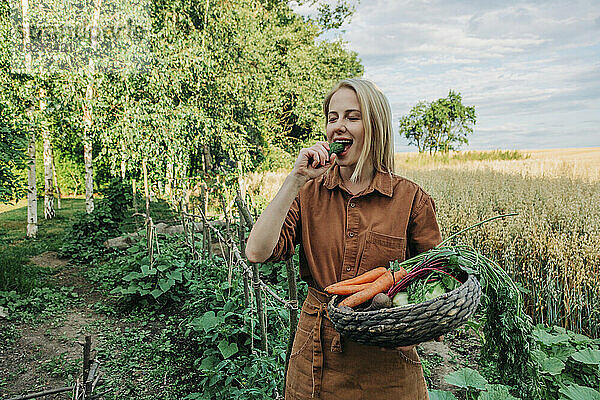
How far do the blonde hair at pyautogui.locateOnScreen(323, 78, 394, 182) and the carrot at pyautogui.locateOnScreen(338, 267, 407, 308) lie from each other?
1.24 ft

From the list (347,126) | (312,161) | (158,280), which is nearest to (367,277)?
(312,161)

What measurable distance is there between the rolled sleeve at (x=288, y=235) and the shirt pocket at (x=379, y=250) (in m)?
0.25

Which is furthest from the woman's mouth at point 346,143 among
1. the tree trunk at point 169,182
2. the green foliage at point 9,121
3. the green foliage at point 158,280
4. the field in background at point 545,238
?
the tree trunk at point 169,182

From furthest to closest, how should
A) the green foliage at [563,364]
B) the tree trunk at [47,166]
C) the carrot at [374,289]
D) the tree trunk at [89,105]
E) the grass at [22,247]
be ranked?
the tree trunk at [89,105] → the tree trunk at [47,166] → the grass at [22,247] → the green foliage at [563,364] → the carrot at [374,289]

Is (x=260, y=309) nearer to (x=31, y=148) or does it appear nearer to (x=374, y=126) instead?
(x=374, y=126)

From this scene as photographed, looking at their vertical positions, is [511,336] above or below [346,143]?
below

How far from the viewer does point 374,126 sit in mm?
1468

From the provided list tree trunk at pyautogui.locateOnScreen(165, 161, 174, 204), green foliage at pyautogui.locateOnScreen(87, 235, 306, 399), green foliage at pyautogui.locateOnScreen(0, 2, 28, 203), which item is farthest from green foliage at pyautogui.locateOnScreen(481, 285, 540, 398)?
tree trunk at pyautogui.locateOnScreen(165, 161, 174, 204)

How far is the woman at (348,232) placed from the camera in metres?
1.39

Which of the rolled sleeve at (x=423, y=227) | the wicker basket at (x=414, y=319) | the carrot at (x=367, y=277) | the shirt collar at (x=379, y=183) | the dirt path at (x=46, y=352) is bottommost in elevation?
the dirt path at (x=46, y=352)

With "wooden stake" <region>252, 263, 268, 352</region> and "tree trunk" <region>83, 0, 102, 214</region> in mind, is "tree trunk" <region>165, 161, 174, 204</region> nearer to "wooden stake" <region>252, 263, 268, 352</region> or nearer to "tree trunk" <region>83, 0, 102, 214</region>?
"tree trunk" <region>83, 0, 102, 214</region>

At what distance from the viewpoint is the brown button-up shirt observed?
145 centimetres

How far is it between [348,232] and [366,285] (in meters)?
0.23

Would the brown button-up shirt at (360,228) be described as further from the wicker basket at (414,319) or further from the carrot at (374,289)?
the wicker basket at (414,319)
